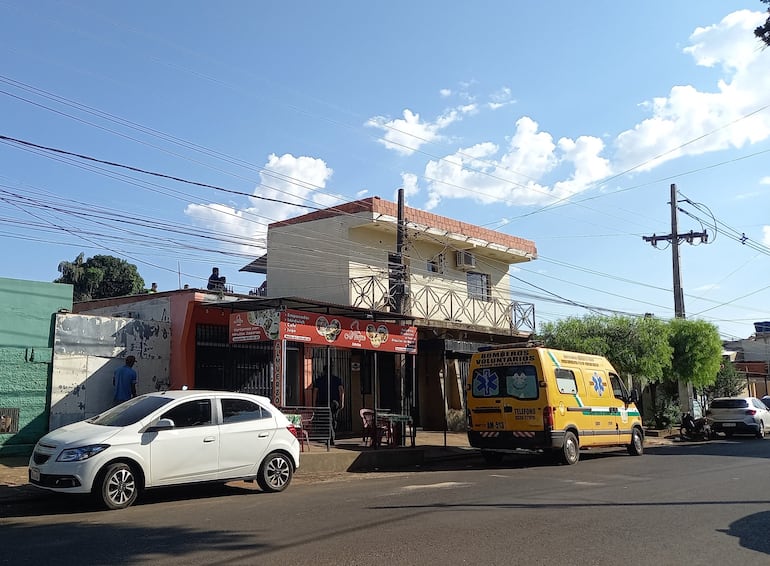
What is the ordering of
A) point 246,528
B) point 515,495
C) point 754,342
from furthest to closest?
point 754,342
point 515,495
point 246,528

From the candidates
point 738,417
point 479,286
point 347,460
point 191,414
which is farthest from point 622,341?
point 191,414

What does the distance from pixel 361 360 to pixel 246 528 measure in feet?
42.3

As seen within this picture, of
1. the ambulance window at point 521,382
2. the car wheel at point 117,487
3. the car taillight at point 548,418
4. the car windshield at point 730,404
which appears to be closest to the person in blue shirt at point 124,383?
the car wheel at point 117,487

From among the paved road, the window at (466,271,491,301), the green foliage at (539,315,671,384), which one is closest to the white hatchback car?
the green foliage at (539,315,671,384)

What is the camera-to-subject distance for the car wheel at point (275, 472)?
10.3m

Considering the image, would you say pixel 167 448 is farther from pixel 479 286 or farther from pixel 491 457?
pixel 479 286

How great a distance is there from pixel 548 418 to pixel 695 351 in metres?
14.6

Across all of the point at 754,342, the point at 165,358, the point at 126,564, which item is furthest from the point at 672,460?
the point at 754,342

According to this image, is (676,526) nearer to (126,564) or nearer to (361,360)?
(126,564)

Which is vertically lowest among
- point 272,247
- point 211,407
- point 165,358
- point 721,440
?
point 721,440

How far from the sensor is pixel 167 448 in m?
9.19

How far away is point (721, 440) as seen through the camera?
74.7 feet

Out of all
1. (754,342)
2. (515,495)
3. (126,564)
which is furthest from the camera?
(754,342)

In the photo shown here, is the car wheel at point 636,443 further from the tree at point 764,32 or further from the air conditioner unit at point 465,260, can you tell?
the tree at point 764,32
